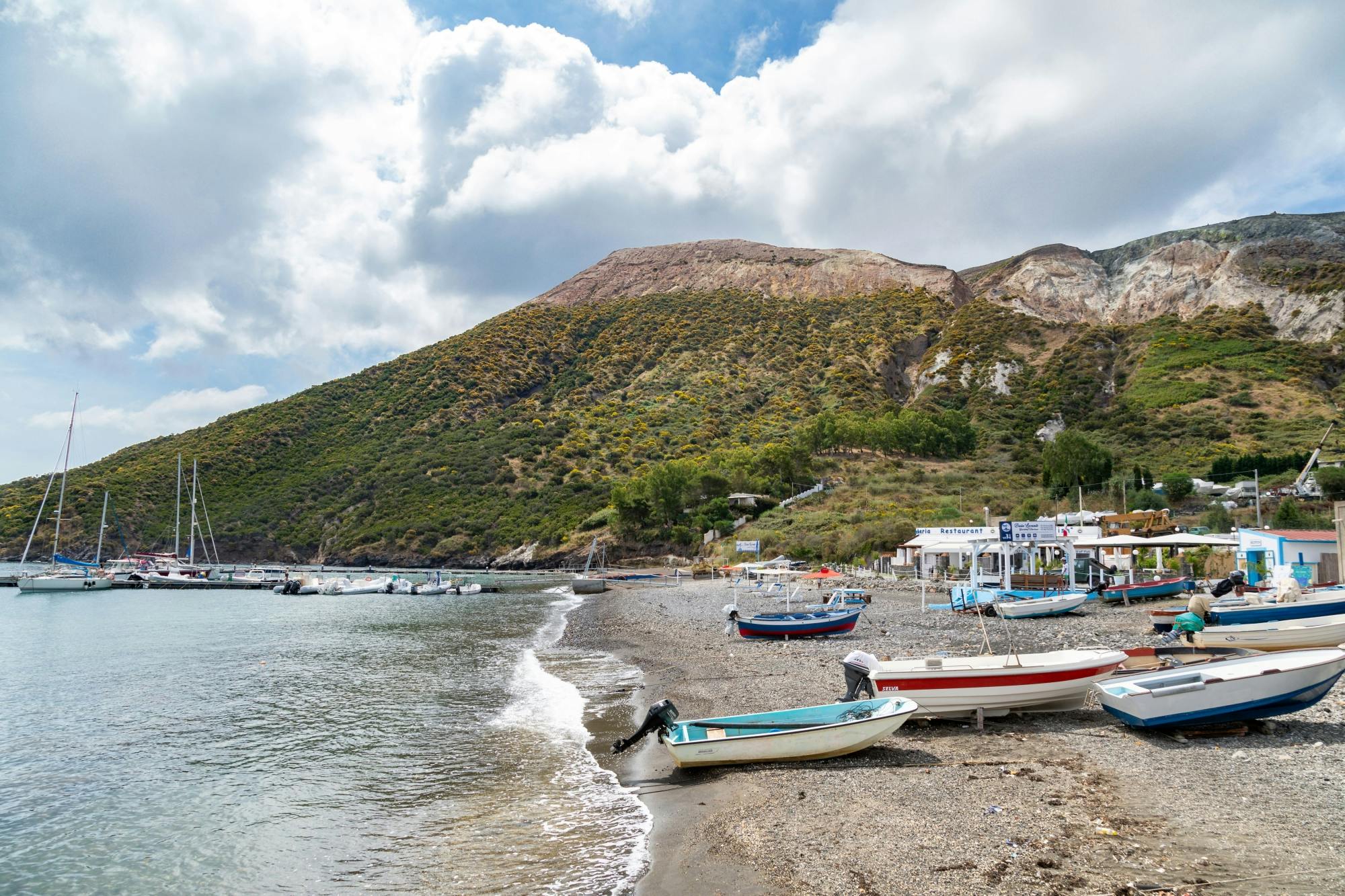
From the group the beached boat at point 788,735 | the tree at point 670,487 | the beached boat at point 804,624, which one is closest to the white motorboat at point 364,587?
the tree at point 670,487

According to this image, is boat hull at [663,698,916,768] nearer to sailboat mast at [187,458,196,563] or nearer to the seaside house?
the seaside house

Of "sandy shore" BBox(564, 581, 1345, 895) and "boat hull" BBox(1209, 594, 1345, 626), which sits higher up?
"boat hull" BBox(1209, 594, 1345, 626)

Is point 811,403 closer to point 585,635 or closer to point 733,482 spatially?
point 733,482

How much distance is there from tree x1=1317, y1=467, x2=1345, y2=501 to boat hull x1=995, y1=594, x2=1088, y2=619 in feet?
104

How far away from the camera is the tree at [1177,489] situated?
175 ft

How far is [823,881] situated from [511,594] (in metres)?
48.4

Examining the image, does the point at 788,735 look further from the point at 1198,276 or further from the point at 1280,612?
the point at 1198,276

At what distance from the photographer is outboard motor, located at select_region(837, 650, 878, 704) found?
1139 centimetres

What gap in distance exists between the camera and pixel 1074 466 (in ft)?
201

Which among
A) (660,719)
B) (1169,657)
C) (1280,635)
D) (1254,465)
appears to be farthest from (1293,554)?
(1254,465)

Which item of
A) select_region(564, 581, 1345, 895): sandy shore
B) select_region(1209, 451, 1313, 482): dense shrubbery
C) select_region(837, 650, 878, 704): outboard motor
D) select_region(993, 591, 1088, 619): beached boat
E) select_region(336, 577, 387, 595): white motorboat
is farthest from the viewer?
select_region(336, 577, 387, 595): white motorboat

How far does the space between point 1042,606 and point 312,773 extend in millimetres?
21728

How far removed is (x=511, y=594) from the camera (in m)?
52.8

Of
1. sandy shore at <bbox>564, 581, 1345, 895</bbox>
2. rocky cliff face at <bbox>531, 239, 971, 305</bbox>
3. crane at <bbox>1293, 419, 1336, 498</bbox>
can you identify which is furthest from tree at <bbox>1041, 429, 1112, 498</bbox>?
rocky cliff face at <bbox>531, 239, 971, 305</bbox>
